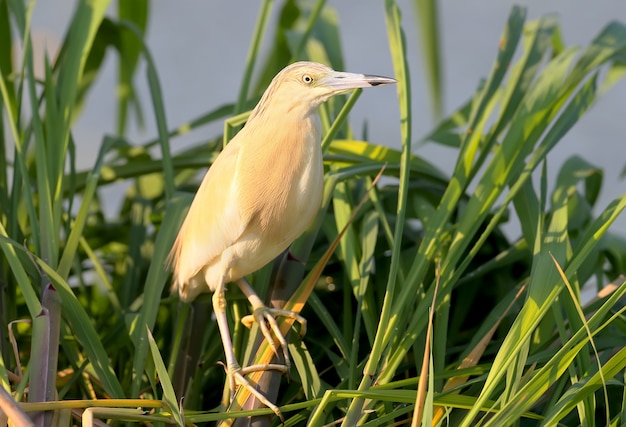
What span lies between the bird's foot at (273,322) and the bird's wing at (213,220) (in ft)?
0.29

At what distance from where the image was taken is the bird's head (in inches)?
41.7

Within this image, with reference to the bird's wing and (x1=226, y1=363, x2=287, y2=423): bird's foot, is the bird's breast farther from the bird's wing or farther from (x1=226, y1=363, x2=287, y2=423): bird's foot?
(x1=226, y1=363, x2=287, y2=423): bird's foot

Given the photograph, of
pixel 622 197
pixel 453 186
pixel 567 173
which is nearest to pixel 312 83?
pixel 453 186

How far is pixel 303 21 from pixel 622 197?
987mm

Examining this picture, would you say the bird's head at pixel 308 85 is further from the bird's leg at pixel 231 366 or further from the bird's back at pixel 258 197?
Result: the bird's leg at pixel 231 366

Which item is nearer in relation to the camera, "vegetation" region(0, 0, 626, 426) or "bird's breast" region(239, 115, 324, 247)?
"vegetation" region(0, 0, 626, 426)

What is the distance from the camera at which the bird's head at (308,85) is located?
1.06 m

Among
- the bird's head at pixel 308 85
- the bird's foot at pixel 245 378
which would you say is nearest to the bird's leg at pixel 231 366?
the bird's foot at pixel 245 378

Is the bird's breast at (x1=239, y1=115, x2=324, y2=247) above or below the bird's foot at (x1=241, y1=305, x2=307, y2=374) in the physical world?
above

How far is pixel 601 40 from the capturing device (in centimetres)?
142

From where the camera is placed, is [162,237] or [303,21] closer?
[162,237]

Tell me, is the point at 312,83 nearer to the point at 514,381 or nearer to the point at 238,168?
the point at 238,168

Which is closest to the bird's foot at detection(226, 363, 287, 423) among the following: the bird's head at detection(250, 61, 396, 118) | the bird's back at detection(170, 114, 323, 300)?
the bird's back at detection(170, 114, 323, 300)

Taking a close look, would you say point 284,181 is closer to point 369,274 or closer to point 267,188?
point 267,188
